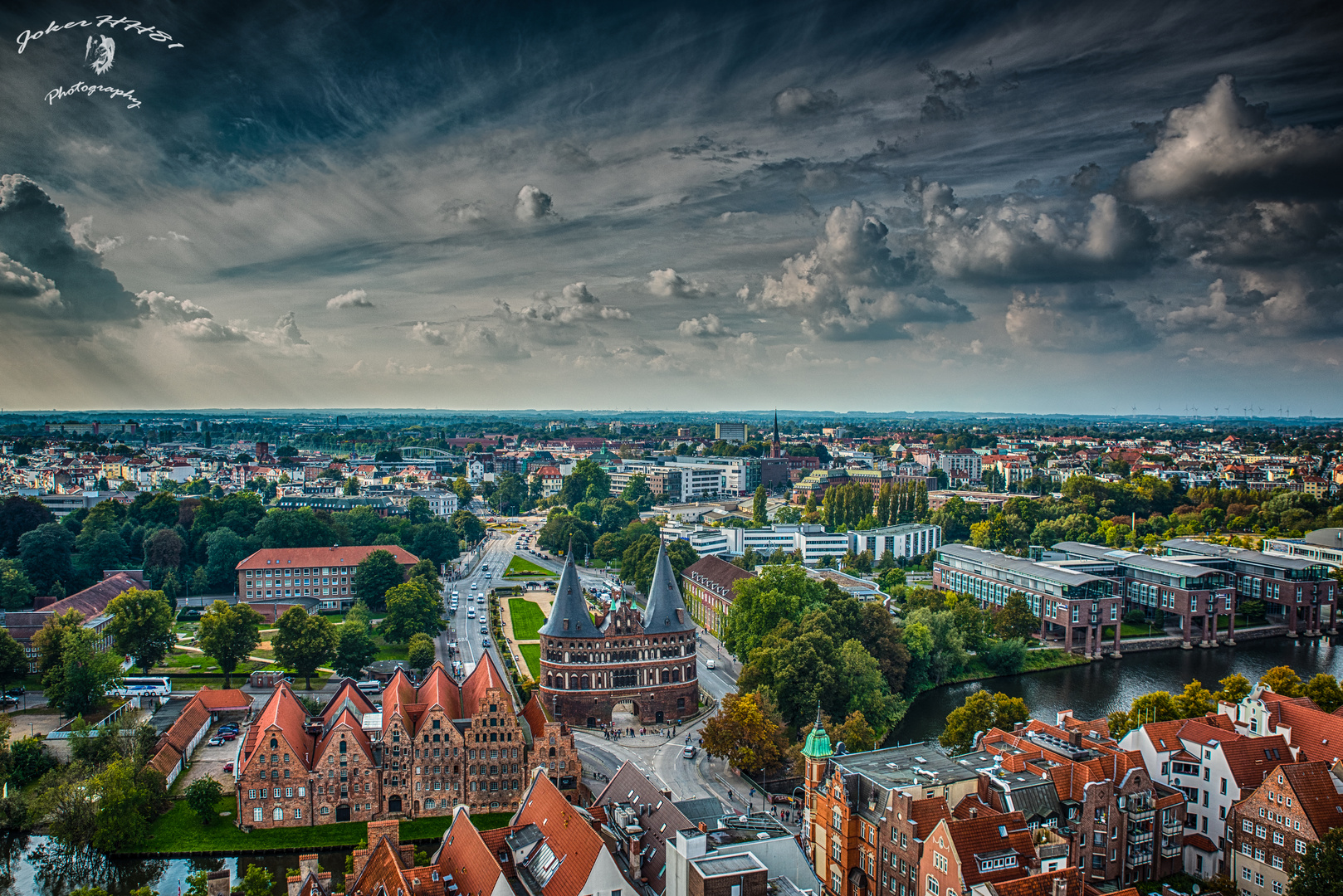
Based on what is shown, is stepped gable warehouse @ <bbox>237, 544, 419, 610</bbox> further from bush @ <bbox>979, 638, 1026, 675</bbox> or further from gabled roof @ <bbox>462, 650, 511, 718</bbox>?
bush @ <bbox>979, 638, 1026, 675</bbox>

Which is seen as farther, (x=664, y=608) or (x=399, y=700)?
(x=664, y=608)

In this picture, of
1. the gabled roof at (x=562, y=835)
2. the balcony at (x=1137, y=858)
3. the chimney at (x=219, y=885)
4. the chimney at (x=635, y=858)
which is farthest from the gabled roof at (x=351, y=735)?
the balcony at (x=1137, y=858)

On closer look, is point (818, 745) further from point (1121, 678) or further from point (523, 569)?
point (523, 569)

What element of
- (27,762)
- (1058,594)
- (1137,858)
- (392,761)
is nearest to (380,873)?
(392,761)

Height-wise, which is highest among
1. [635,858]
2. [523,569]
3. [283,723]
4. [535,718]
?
[283,723]

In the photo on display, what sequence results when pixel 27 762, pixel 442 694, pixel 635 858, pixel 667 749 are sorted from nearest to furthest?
1. pixel 635 858
2. pixel 27 762
3. pixel 442 694
4. pixel 667 749

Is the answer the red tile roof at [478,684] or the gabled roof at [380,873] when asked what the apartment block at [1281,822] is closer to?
the gabled roof at [380,873]
